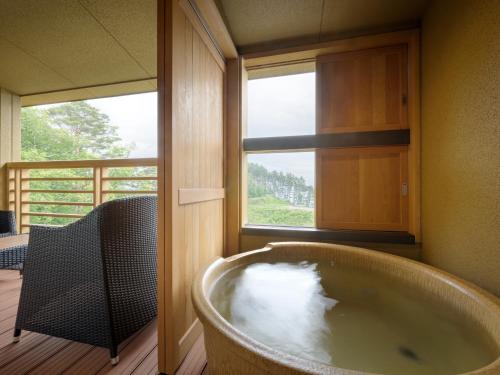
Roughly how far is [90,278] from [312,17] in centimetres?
235

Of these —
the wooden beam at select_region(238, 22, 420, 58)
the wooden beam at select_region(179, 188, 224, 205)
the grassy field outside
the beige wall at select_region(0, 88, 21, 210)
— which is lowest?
the grassy field outside

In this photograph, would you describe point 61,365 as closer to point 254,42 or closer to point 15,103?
point 254,42

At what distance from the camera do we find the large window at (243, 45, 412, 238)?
190 cm

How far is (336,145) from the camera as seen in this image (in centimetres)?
197

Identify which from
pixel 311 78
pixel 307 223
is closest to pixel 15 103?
pixel 311 78

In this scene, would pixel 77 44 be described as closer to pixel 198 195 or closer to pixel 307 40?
pixel 198 195

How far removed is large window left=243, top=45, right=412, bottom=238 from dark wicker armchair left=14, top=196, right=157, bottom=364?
4.08 ft

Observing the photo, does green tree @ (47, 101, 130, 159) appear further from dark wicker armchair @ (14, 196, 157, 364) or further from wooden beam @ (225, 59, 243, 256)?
dark wicker armchair @ (14, 196, 157, 364)

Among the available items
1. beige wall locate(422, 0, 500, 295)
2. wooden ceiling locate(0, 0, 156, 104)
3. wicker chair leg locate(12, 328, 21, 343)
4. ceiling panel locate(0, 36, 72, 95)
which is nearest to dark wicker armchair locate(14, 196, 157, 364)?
wicker chair leg locate(12, 328, 21, 343)

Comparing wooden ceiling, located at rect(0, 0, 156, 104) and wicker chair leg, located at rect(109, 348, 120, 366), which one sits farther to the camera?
wooden ceiling, located at rect(0, 0, 156, 104)

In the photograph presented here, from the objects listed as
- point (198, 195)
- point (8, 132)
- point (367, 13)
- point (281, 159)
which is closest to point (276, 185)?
point (281, 159)

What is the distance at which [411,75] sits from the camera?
1828mm

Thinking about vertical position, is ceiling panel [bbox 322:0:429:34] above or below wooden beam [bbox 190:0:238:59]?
above

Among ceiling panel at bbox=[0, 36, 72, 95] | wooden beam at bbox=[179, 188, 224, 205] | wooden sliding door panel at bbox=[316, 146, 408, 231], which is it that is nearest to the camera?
wooden beam at bbox=[179, 188, 224, 205]
